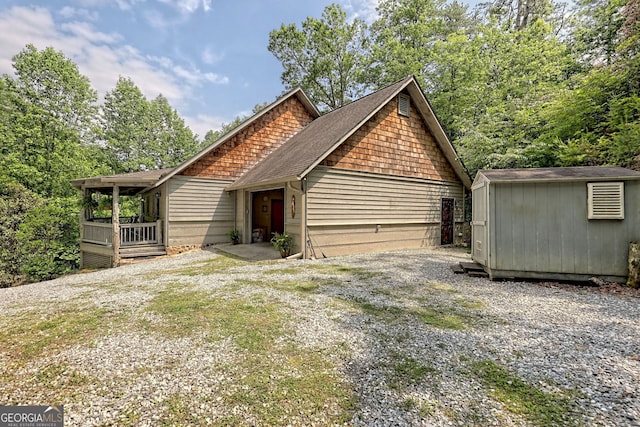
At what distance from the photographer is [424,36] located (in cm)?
2041

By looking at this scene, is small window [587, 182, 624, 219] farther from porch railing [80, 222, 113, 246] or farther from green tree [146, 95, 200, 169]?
green tree [146, 95, 200, 169]

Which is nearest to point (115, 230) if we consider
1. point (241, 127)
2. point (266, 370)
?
point (241, 127)

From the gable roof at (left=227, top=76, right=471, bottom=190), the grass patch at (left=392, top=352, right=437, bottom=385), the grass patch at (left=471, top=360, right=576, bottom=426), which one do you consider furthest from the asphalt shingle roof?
the grass patch at (left=471, top=360, right=576, bottom=426)

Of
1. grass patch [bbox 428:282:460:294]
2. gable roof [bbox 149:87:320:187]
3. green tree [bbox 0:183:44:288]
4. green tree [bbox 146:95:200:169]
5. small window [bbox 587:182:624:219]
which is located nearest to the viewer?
small window [bbox 587:182:624:219]

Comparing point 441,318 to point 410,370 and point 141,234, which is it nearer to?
point 410,370

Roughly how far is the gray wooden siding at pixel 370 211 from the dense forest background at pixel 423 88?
3328 millimetres

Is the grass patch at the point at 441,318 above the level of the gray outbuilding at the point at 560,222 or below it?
below

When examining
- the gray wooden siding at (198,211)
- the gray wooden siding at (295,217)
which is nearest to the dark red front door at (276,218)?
the gray wooden siding at (198,211)

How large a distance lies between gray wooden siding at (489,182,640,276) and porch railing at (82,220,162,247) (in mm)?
A: 11544

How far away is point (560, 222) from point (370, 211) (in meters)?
5.72

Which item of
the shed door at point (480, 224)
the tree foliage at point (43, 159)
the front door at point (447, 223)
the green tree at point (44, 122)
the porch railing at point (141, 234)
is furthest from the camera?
the green tree at point (44, 122)

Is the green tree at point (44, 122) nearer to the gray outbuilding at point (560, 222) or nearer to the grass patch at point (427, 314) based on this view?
the grass patch at point (427, 314)

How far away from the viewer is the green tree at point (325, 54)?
23750 mm

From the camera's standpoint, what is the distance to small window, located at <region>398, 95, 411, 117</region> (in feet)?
36.6
